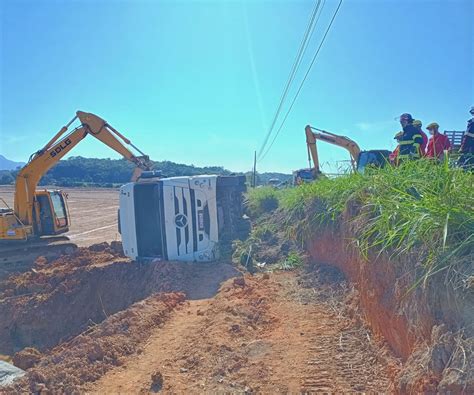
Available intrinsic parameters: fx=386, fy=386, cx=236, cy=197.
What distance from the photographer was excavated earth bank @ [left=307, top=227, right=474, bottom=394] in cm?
232

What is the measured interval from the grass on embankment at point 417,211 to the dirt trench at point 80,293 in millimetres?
3557

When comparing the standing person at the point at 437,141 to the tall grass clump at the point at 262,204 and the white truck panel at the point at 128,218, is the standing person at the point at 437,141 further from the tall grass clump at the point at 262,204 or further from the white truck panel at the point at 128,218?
the tall grass clump at the point at 262,204

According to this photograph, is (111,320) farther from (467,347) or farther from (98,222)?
(98,222)

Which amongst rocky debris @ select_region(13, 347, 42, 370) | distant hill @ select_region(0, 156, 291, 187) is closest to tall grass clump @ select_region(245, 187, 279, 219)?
rocky debris @ select_region(13, 347, 42, 370)

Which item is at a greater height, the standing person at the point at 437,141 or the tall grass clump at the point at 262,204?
the standing person at the point at 437,141

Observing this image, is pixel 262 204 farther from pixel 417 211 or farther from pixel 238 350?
pixel 417 211

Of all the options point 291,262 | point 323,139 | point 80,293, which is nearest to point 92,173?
point 323,139

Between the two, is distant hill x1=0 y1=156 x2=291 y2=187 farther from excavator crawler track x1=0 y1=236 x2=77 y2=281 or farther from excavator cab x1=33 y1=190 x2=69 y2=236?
excavator crawler track x1=0 y1=236 x2=77 y2=281

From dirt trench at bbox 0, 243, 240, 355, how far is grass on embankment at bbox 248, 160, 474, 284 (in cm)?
356

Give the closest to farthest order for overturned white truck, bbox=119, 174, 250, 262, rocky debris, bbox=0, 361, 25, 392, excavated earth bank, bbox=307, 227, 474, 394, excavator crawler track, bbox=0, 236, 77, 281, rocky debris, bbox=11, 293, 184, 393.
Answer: excavated earth bank, bbox=307, 227, 474, 394 < rocky debris, bbox=11, 293, 184, 393 < rocky debris, bbox=0, 361, 25, 392 < overturned white truck, bbox=119, 174, 250, 262 < excavator crawler track, bbox=0, 236, 77, 281

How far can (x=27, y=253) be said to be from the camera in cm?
1219

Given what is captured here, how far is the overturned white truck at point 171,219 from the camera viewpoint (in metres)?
8.78

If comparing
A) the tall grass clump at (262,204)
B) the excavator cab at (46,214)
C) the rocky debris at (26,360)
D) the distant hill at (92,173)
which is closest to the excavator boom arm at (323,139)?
the tall grass clump at (262,204)

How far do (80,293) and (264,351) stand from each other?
251 inches
